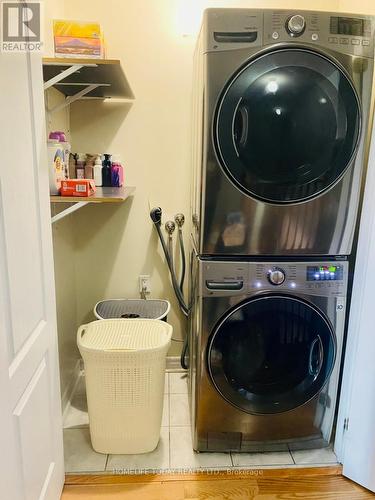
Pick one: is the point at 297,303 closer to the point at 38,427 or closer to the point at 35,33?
the point at 38,427

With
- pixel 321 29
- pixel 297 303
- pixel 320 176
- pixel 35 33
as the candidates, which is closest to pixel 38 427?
pixel 297 303

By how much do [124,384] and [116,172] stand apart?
1.11 metres

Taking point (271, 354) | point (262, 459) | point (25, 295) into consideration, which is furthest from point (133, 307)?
point (25, 295)

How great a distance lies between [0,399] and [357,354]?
1329 millimetres

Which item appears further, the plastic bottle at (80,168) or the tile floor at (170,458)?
the plastic bottle at (80,168)

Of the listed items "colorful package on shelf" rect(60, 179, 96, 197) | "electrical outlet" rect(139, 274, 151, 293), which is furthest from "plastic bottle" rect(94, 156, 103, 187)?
"electrical outlet" rect(139, 274, 151, 293)

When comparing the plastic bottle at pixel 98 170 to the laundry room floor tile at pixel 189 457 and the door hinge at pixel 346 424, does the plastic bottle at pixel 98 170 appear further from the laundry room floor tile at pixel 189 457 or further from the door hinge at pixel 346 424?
the door hinge at pixel 346 424

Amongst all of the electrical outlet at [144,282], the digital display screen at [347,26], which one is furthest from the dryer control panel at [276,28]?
the electrical outlet at [144,282]

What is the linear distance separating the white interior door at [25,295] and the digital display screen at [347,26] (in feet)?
3.52

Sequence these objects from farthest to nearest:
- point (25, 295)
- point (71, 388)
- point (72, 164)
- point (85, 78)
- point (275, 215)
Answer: point (71, 388) < point (72, 164) < point (85, 78) < point (275, 215) < point (25, 295)

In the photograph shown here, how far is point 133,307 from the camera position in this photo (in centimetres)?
220

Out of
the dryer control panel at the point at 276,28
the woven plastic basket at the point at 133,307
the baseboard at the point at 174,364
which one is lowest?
the baseboard at the point at 174,364

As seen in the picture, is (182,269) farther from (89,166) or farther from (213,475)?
(213,475)

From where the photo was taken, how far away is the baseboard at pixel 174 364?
2395 mm
